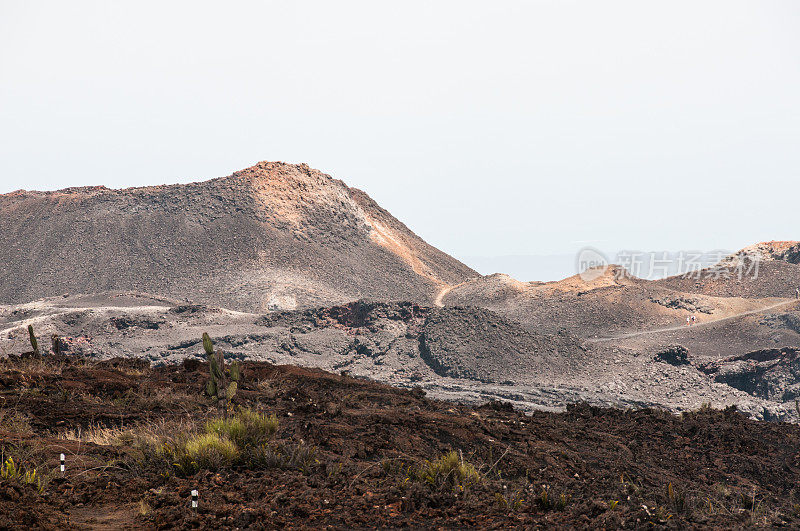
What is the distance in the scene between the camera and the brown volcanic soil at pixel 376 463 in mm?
5344

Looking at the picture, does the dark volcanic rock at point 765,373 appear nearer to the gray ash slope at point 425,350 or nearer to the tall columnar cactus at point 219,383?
the gray ash slope at point 425,350

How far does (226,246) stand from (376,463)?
53.0m

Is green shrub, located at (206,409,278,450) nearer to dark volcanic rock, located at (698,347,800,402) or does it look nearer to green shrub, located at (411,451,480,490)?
green shrub, located at (411,451,480,490)

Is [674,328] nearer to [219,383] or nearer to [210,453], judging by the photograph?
[219,383]

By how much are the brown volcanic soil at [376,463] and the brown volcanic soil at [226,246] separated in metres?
36.9

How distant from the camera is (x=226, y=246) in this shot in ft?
190

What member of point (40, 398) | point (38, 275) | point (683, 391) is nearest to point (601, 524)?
point (40, 398)

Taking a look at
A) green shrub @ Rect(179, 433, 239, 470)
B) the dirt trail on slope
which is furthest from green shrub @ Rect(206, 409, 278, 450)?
the dirt trail on slope

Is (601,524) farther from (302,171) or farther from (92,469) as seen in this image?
(302,171)

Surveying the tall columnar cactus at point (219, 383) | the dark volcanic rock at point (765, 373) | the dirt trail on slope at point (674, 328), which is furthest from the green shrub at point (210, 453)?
the dirt trail on slope at point (674, 328)

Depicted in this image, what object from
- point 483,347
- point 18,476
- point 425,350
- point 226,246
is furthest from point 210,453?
point 226,246

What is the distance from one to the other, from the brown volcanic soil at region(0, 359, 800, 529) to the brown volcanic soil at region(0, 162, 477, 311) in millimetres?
36926

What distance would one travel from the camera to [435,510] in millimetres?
5496

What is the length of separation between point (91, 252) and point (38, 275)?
175 inches
